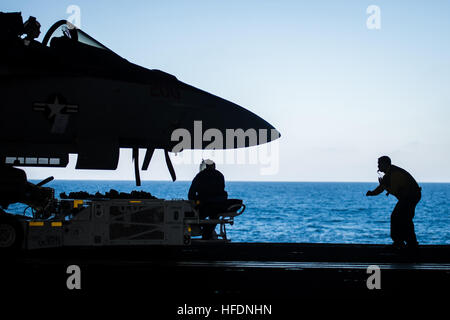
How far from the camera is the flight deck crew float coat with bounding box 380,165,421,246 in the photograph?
1160 cm

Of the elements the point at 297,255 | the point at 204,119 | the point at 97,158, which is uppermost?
the point at 204,119

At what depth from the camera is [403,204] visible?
38.3 ft

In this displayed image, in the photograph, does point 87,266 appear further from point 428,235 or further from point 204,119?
point 428,235

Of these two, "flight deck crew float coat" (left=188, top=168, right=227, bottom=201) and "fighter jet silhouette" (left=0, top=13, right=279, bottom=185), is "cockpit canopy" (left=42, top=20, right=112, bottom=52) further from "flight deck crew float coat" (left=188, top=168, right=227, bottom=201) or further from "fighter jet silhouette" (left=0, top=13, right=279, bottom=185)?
"flight deck crew float coat" (left=188, top=168, right=227, bottom=201)

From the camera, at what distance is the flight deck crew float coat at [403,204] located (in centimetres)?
1160

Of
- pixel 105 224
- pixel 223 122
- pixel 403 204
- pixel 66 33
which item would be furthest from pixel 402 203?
pixel 66 33

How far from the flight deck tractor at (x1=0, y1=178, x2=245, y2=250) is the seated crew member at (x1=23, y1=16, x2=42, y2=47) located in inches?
123

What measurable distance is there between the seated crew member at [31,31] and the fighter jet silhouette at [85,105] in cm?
11

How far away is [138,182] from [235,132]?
231 cm

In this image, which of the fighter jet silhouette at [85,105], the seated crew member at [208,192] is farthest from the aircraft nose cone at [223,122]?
the seated crew member at [208,192]

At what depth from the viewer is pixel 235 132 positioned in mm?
12281

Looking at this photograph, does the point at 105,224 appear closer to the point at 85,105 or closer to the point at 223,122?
the point at 85,105
